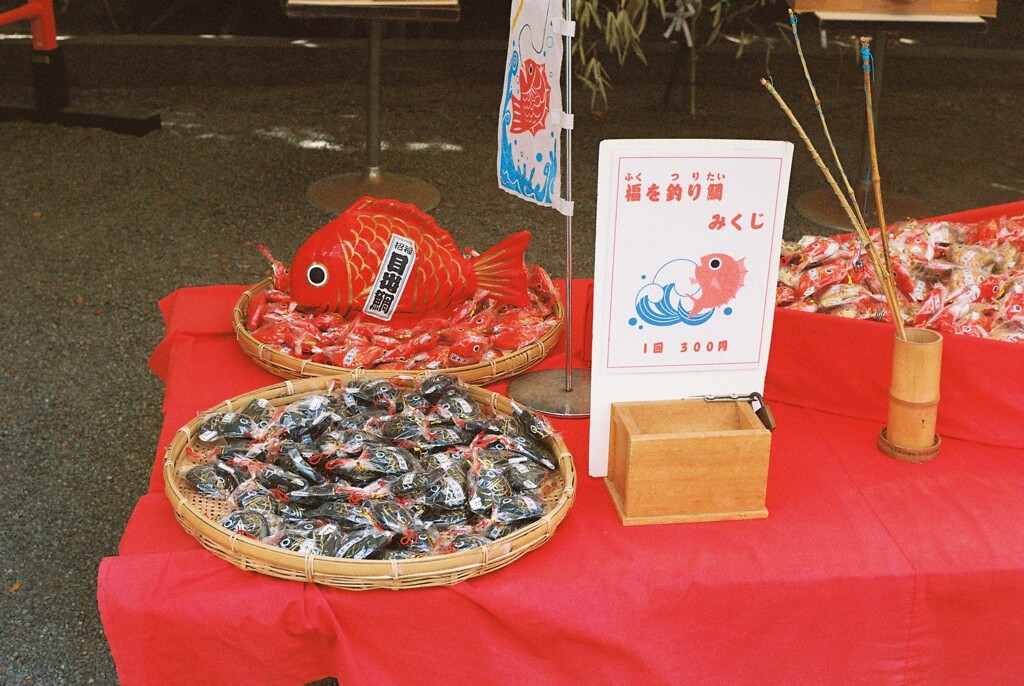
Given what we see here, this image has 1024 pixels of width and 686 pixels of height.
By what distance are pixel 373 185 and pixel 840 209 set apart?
2.11 m

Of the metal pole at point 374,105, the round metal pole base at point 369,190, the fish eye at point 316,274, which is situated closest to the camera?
the fish eye at point 316,274

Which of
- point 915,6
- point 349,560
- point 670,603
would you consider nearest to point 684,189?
point 670,603

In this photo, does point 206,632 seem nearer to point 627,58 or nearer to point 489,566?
point 489,566

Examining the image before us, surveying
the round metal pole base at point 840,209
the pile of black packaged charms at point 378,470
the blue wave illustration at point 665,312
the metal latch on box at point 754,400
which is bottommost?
the round metal pole base at point 840,209

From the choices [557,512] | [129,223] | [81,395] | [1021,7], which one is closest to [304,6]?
[129,223]

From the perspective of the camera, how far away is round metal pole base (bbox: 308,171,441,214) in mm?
4801

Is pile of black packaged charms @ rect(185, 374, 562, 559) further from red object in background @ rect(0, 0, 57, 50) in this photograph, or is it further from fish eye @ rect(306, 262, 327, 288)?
red object in background @ rect(0, 0, 57, 50)

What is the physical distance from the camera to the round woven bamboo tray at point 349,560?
1458mm

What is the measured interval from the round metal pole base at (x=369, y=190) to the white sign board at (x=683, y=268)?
3.11m

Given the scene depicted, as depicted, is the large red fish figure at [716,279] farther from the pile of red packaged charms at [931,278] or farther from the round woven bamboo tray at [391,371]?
the round woven bamboo tray at [391,371]

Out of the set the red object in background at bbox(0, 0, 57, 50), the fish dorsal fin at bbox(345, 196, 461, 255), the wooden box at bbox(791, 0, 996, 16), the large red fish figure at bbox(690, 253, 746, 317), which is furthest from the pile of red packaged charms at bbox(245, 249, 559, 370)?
the red object in background at bbox(0, 0, 57, 50)

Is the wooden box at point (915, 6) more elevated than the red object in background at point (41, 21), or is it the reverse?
the wooden box at point (915, 6)

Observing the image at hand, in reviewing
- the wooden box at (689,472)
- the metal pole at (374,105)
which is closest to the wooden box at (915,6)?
the metal pole at (374,105)

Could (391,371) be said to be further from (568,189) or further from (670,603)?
(670,603)
